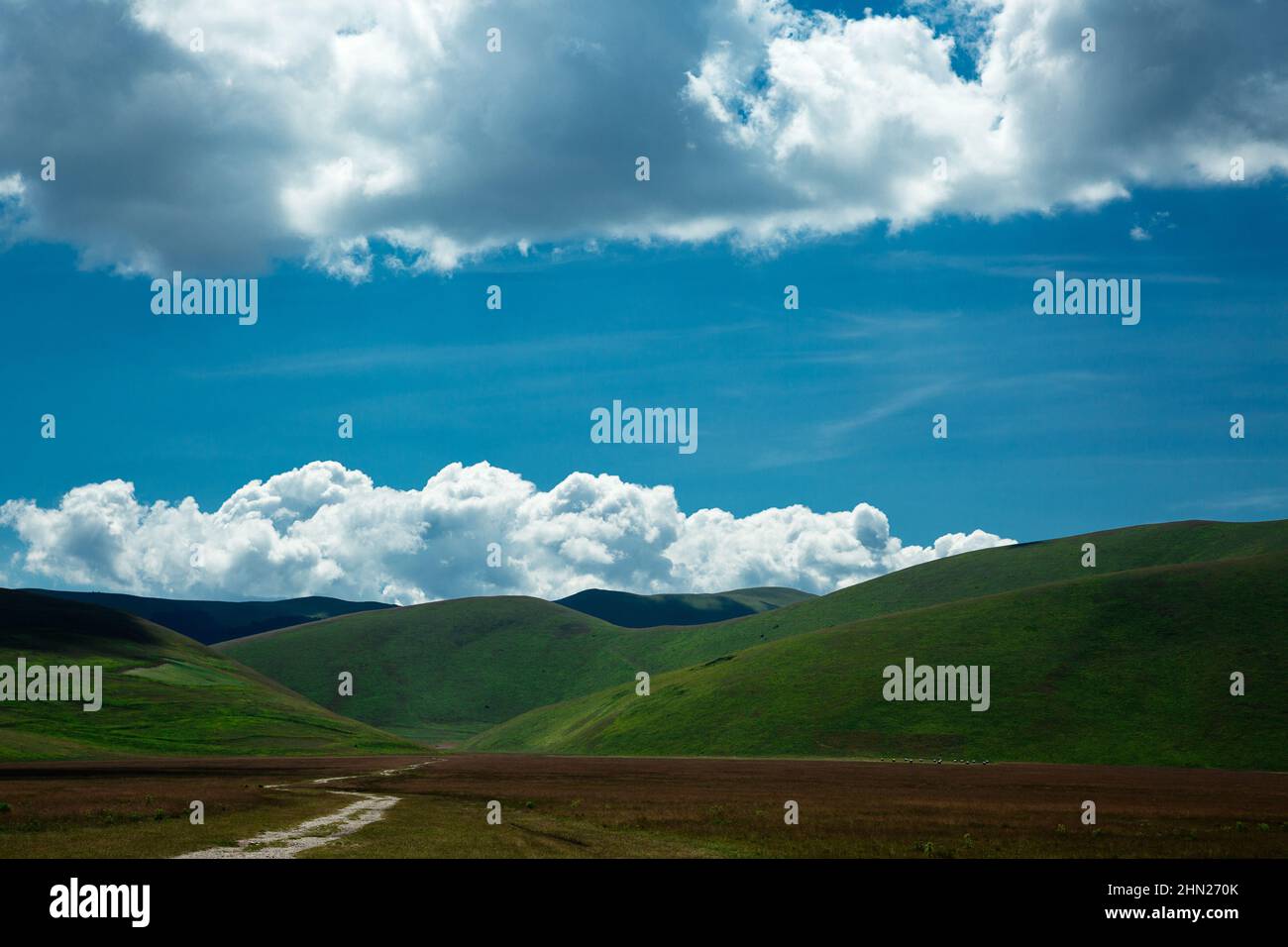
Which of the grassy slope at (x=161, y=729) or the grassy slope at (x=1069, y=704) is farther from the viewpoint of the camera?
the grassy slope at (x=1069, y=704)

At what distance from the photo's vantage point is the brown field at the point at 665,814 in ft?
133

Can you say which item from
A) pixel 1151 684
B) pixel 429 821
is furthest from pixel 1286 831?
pixel 1151 684

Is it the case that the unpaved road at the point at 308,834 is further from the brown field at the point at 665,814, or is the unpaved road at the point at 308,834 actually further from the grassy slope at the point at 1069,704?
the grassy slope at the point at 1069,704

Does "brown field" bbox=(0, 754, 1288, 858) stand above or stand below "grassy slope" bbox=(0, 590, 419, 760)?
above

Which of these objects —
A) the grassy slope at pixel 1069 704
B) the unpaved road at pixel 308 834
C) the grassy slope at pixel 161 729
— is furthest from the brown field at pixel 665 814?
the grassy slope at pixel 1069 704

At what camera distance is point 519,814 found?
5678cm

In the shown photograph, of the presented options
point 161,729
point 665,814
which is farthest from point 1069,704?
point 161,729

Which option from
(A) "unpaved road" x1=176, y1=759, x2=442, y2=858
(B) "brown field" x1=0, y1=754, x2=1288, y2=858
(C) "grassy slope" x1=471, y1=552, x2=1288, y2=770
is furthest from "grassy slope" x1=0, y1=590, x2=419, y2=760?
(A) "unpaved road" x1=176, y1=759, x2=442, y2=858

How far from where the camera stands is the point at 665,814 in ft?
182

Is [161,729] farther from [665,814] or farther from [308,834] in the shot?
[308,834]

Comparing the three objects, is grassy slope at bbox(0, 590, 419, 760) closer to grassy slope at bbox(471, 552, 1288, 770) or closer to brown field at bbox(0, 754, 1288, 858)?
brown field at bbox(0, 754, 1288, 858)

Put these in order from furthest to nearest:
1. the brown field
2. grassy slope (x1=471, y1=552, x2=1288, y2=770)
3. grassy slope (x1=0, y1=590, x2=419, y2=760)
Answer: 1. grassy slope (x1=471, y1=552, x2=1288, y2=770)
2. grassy slope (x1=0, y1=590, x2=419, y2=760)
3. the brown field

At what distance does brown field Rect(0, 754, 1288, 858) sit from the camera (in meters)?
40.5
